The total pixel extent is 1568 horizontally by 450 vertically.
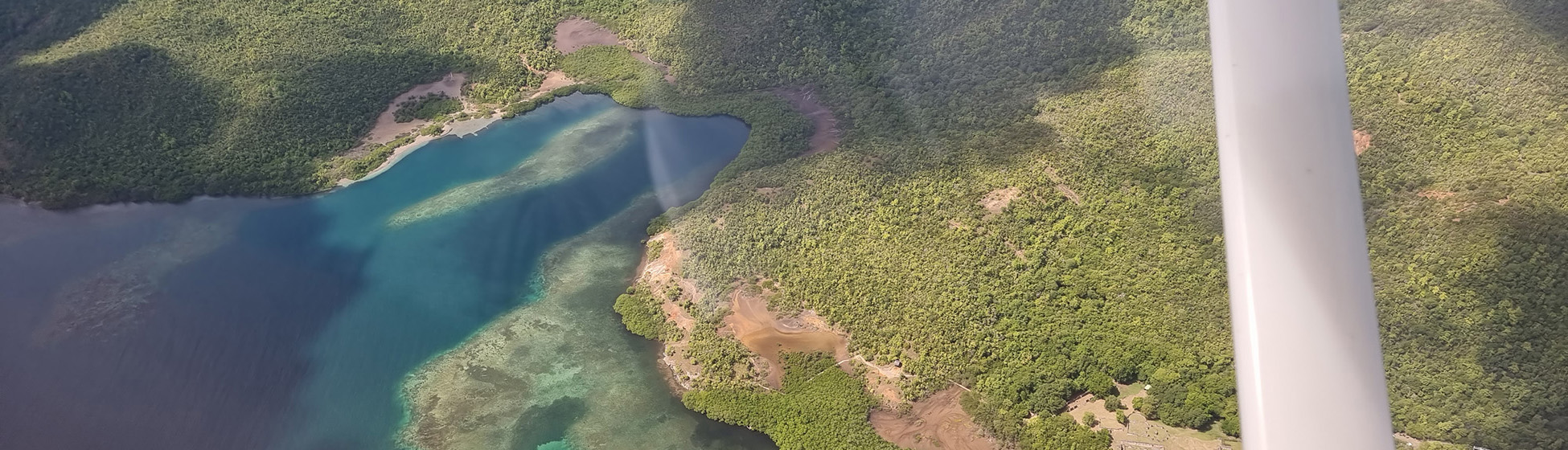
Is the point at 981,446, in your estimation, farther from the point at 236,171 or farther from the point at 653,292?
the point at 236,171

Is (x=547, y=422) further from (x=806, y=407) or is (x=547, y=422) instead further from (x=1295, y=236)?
(x=1295, y=236)

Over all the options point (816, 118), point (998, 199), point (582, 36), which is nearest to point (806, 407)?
point (998, 199)

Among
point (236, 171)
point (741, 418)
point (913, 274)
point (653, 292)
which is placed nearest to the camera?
Result: point (741, 418)

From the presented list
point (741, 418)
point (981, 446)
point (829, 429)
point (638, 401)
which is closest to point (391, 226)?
point (638, 401)

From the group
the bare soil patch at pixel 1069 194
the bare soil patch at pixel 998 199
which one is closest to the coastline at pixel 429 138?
the bare soil patch at pixel 998 199

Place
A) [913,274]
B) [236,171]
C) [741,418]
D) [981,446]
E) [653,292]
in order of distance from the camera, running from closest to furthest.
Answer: [981,446]
[741,418]
[913,274]
[653,292]
[236,171]

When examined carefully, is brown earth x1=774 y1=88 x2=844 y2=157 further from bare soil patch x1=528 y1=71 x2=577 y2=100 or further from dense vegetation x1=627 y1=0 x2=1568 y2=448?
bare soil patch x1=528 y1=71 x2=577 y2=100

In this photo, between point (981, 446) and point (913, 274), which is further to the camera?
point (913, 274)
